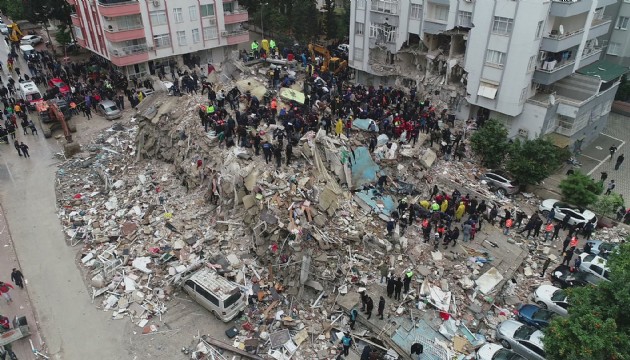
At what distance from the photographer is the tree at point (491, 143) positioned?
26.8 m

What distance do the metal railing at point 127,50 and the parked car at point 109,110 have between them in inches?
213

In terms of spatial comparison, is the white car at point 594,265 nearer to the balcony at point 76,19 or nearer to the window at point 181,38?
the window at point 181,38

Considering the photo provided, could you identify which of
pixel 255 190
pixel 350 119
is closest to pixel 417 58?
pixel 350 119

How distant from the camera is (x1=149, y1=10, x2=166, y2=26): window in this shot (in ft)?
123

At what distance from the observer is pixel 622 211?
25.0 metres

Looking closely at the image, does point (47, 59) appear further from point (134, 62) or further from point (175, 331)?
point (175, 331)

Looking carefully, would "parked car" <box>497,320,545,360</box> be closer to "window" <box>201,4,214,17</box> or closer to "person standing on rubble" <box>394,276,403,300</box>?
"person standing on rubble" <box>394,276,403,300</box>

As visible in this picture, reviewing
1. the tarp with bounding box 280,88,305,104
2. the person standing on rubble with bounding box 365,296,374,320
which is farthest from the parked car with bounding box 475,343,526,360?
the tarp with bounding box 280,88,305,104

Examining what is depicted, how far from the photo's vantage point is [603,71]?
107ft

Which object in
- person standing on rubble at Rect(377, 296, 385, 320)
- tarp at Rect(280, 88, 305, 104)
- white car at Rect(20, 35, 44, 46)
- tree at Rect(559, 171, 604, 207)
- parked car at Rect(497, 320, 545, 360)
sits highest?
tarp at Rect(280, 88, 305, 104)

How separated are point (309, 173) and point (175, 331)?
9.40 meters

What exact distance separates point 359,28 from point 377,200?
64.3 ft

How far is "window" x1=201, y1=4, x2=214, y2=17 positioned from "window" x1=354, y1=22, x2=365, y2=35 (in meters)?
13.5

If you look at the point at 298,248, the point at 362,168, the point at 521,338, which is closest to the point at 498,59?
the point at 362,168
